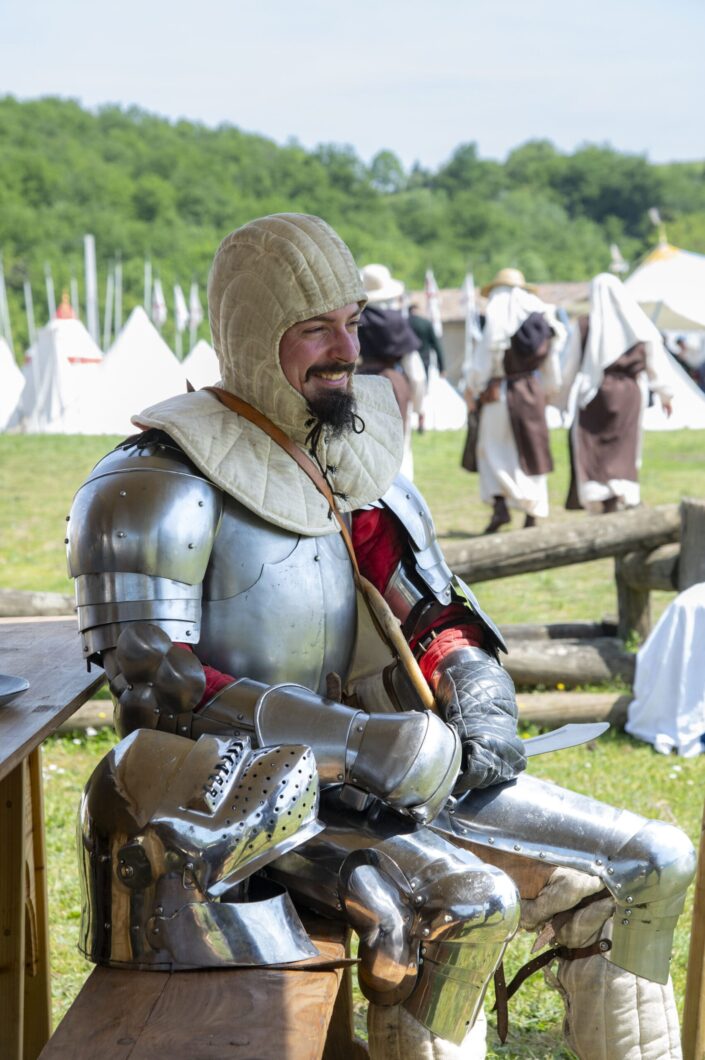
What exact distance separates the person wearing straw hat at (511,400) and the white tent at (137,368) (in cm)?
839

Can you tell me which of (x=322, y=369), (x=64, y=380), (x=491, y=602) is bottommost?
(x=491, y=602)

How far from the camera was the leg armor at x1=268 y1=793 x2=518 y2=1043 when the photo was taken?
6.49 ft

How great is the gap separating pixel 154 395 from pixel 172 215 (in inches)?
1294

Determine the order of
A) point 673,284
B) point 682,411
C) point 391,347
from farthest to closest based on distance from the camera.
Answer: point 682,411 → point 673,284 → point 391,347

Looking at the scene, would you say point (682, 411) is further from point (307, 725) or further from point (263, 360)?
point (307, 725)

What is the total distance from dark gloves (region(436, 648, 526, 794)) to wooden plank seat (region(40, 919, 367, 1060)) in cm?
50

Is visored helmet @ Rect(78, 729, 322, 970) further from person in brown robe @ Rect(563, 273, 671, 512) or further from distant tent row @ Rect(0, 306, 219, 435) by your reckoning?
distant tent row @ Rect(0, 306, 219, 435)

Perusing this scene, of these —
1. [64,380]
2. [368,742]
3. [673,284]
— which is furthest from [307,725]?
[64,380]

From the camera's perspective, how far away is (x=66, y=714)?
Result: 2098mm

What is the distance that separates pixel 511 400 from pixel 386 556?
7018mm

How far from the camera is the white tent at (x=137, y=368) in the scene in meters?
17.4

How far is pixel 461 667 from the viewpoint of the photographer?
8.07 ft

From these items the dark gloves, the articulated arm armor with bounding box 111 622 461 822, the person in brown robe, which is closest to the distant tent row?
the person in brown robe

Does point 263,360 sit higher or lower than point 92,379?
higher
